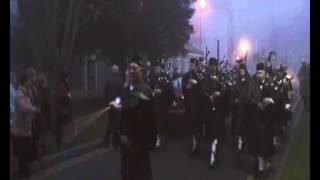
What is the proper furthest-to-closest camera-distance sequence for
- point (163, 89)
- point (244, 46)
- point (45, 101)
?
1. point (45, 101)
2. point (244, 46)
3. point (163, 89)

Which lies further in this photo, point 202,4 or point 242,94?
point 202,4

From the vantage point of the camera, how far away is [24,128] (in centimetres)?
973

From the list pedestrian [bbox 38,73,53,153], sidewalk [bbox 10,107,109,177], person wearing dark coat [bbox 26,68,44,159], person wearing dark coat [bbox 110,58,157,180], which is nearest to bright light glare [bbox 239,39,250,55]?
person wearing dark coat [bbox 110,58,157,180]

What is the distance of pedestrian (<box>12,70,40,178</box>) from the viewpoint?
960 cm

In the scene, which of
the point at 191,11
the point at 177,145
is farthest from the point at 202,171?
the point at 191,11

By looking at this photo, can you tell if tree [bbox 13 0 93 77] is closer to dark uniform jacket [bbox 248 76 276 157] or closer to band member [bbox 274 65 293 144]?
dark uniform jacket [bbox 248 76 276 157]

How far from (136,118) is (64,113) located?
1138 millimetres

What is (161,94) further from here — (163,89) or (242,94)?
(242,94)

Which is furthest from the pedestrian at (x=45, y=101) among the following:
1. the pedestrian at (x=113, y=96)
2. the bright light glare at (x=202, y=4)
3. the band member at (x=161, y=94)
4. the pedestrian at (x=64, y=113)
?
the bright light glare at (x=202, y=4)

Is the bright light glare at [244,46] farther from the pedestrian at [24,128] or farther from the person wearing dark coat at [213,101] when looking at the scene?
the pedestrian at [24,128]

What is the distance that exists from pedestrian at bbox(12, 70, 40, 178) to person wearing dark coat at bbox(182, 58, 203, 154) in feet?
5.83

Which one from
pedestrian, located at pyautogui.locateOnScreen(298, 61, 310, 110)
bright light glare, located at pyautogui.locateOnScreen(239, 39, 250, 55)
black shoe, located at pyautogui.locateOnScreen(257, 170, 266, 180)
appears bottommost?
black shoe, located at pyautogui.locateOnScreen(257, 170, 266, 180)

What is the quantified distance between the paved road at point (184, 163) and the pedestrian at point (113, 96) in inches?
12.5

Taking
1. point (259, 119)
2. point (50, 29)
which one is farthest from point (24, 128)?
point (259, 119)
